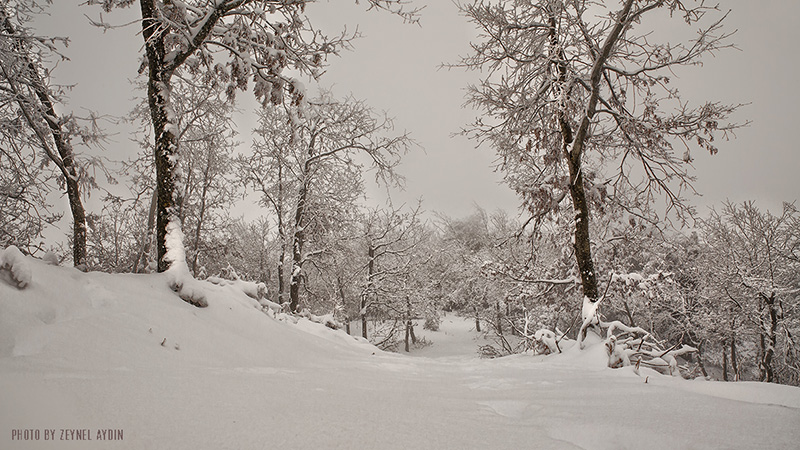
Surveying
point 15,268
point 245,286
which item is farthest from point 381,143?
point 15,268

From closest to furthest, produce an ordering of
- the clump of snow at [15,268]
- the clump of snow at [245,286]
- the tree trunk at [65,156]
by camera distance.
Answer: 1. the clump of snow at [15,268]
2. the clump of snow at [245,286]
3. the tree trunk at [65,156]

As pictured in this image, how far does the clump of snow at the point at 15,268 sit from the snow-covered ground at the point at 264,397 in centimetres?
4

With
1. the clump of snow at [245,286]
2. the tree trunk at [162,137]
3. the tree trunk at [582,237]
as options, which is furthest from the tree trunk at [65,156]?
the tree trunk at [582,237]

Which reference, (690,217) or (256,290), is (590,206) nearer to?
(690,217)

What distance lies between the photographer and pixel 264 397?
1716 millimetres

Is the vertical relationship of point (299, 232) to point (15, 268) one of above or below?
above

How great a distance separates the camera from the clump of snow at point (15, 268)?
7.16 feet

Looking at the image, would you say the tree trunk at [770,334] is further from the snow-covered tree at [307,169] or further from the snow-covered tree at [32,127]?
the snow-covered tree at [32,127]

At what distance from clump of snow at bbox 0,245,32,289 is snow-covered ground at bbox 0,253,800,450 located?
0.04 m

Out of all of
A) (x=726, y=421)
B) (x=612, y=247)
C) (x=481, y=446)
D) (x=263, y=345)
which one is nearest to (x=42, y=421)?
(x=481, y=446)

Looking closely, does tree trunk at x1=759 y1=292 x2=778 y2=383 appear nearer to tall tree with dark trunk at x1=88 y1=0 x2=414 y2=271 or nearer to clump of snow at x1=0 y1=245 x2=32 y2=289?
tall tree with dark trunk at x1=88 y1=0 x2=414 y2=271

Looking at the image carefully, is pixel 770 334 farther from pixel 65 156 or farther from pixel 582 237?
pixel 65 156

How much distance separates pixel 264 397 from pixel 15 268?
1.95 meters

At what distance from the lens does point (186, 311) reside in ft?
10.4
